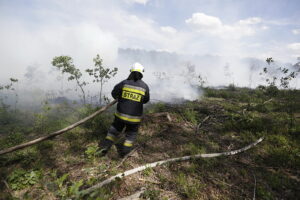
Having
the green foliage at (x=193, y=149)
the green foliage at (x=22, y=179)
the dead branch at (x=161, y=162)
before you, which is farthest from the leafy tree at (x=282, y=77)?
the green foliage at (x=22, y=179)

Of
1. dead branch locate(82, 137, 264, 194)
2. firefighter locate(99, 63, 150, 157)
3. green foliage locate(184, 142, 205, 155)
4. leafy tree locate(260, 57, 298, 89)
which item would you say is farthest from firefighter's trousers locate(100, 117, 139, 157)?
leafy tree locate(260, 57, 298, 89)

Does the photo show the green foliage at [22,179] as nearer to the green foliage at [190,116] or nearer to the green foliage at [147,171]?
the green foliage at [147,171]

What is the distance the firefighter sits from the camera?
364 cm

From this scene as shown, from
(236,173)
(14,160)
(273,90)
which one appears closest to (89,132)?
(14,160)

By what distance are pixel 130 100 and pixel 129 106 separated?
0.47 ft

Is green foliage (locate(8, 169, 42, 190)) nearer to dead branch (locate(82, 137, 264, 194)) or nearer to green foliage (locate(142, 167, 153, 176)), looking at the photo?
dead branch (locate(82, 137, 264, 194))

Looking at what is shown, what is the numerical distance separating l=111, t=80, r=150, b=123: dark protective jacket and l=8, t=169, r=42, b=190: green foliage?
2056mm

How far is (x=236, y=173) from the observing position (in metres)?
3.18

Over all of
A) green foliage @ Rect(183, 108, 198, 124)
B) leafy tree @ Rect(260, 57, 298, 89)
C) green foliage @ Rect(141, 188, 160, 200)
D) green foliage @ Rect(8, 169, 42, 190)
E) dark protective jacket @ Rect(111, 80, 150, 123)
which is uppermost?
leafy tree @ Rect(260, 57, 298, 89)

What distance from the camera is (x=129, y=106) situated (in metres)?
3.64

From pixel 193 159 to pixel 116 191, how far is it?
180cm

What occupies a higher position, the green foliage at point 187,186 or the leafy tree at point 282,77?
the leafy tree at point 282,77

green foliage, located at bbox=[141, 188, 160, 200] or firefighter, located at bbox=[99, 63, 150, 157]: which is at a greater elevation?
firefighter, located at bbox=[99, 63, 150, 157]

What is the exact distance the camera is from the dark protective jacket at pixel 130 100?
364 centimetres
